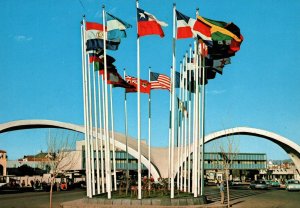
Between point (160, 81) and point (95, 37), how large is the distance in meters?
6.58

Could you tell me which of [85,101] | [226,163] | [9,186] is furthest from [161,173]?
[85,101]

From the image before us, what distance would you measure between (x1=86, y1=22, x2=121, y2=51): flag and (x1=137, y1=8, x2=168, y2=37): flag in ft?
8.96

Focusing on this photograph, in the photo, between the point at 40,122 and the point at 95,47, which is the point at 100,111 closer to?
the point at 95,47

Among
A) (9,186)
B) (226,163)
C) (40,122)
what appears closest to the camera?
(226,163)

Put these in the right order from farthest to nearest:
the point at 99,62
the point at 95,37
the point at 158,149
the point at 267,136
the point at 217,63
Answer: the point at 158,149, the point at 267,136, the point at 217,63, the point at 99,62, the point at 95,37

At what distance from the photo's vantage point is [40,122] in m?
65.9

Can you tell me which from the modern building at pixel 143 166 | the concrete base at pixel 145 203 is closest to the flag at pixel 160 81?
the concrete base at pixel 145 203

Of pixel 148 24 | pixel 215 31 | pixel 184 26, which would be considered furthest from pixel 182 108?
pixel 148 24

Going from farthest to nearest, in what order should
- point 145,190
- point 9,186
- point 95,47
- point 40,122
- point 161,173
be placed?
point 161,173 → point 40,122 → point 9,186 → point 145,190 → point 95,47

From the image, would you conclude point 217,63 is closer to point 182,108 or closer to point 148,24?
point 182,108

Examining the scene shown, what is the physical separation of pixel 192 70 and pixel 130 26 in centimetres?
832

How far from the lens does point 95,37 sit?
82.0ft

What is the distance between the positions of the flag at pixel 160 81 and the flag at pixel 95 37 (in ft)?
17.8

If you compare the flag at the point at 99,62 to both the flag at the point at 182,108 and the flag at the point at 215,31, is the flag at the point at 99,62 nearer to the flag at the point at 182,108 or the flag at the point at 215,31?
the flag at the point at 215,31
